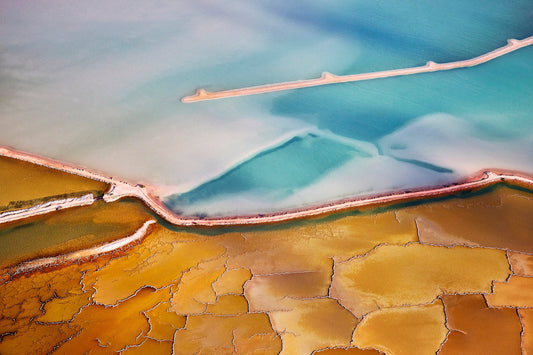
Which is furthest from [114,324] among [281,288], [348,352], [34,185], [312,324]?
[34,185]

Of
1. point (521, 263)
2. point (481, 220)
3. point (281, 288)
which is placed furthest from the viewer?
point (481, 220)

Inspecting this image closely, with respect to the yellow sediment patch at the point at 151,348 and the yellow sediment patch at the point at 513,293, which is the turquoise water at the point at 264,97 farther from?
the yellow sediment patch at the point at 151,348

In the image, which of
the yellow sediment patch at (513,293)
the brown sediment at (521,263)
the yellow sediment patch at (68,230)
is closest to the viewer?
the yellow sediment patch at (513,293)

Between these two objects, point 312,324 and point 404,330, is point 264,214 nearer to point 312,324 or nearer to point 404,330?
point 312,324

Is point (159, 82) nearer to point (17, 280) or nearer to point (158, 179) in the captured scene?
point (158, 179)

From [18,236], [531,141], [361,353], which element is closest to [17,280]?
[18,236]

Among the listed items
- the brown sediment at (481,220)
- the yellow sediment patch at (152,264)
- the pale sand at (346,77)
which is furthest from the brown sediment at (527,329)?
the pale sand at (346,77)
